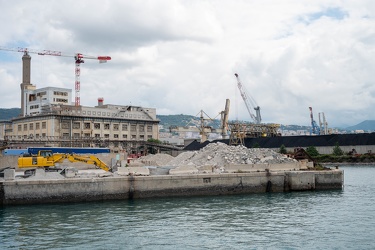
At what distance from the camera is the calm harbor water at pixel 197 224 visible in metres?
21.8

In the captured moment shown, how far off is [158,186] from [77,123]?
78.3 meters

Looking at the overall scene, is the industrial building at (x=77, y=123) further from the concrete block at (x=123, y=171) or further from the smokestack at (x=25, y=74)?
the concrete block at (x=123, y=171)

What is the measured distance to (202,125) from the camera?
137 metres

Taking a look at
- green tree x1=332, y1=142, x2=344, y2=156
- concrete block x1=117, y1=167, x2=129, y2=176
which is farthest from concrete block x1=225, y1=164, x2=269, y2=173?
green tree x1=332, y1=142, x2=344, y2=156

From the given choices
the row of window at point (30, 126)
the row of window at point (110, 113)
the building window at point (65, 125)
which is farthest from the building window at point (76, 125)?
the row of window at point (30, 126)

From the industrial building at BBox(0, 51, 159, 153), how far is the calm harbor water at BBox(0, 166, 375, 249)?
2492 inches

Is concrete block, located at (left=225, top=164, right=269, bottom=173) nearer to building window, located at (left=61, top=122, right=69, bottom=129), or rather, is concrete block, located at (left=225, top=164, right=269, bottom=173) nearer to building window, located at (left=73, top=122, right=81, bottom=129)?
building window, located at (left=61, top=122, right=69, bottom=129)

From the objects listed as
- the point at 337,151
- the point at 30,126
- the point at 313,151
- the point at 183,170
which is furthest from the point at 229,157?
the point at 30,126

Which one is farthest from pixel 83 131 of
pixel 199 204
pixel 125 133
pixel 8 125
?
pixel 199 204

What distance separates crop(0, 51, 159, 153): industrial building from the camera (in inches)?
4225

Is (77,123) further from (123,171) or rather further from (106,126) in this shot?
(123,171)

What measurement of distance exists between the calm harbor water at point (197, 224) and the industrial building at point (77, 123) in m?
63.3

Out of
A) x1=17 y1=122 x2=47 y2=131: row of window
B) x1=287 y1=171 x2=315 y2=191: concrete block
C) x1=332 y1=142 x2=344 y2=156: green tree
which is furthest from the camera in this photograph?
x1=17 y1=122 x2=47 y2=131: row of window

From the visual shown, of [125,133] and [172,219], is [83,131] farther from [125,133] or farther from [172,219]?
[172,219]
